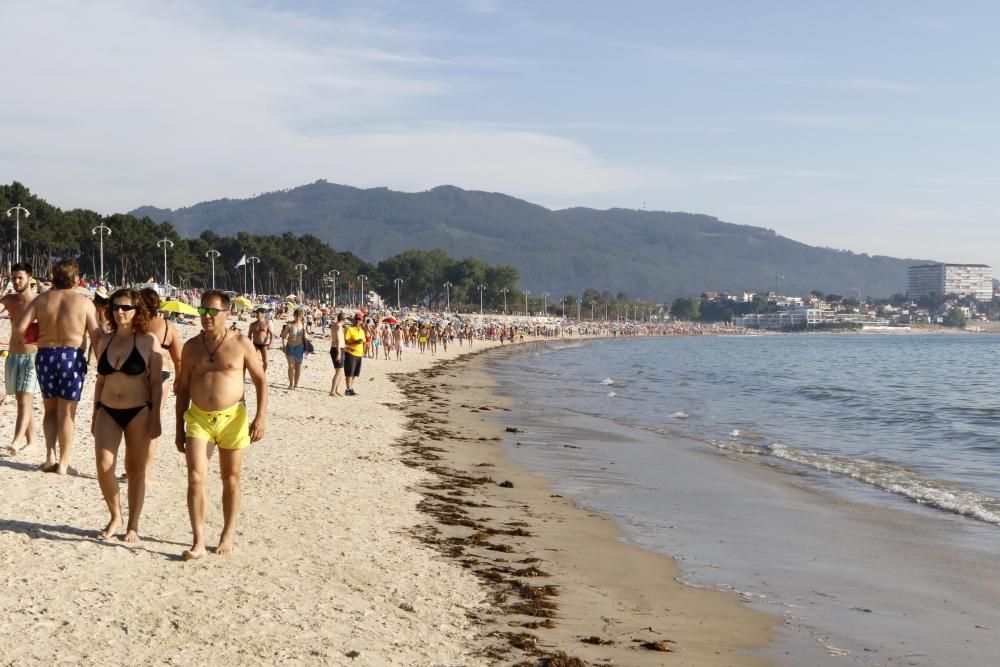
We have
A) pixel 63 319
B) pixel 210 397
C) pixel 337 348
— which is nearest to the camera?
pixel 210 397

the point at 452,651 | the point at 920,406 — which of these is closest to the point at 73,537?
the point at 452,651

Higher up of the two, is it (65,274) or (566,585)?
(65,274)

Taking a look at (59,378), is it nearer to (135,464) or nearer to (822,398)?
(135,464)

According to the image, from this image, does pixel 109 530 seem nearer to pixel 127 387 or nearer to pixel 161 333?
pixel 127 387

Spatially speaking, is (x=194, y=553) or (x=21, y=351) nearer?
(x=194, y=553)

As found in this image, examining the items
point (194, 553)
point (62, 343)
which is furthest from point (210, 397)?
point (62, 343)

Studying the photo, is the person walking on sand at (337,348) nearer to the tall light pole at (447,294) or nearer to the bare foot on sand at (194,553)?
the bare foot on sand at (194,553)

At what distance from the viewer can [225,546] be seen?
19.6 feet

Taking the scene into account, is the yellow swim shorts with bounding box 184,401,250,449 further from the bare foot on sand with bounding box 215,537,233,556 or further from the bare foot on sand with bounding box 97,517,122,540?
the bare foot on sand with bounding box 97,517,122,540

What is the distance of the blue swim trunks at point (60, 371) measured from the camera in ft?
23.6

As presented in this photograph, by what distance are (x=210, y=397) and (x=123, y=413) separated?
0.60m

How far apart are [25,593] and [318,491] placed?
3.86 m

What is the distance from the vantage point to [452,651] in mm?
4816

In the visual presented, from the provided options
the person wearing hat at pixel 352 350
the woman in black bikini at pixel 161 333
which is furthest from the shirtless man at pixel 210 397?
the person wearing hat at pixel 352 350
